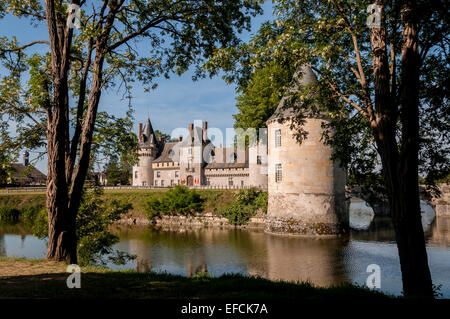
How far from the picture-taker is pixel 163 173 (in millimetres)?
52812

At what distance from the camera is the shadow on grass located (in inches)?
196

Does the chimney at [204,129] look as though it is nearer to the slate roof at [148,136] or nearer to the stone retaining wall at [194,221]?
the slate roof at [148,136]

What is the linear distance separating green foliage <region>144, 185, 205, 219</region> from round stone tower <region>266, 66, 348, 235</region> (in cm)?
890

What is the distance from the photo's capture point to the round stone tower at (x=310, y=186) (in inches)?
822

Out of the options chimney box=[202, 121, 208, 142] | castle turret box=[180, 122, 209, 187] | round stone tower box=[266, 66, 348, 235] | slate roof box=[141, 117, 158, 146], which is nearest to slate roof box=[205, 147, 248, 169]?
castle turret box=[180, 122, 209, 187]

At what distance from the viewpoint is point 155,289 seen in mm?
5480

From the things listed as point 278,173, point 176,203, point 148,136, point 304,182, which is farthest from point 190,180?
point 304,182

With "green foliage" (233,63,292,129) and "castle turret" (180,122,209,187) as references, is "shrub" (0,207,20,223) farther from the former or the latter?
"green foliage" (233,63,292,129)

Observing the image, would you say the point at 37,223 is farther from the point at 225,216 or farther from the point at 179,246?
the point at 225,216

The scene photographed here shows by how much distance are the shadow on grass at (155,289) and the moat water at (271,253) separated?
14.4ft

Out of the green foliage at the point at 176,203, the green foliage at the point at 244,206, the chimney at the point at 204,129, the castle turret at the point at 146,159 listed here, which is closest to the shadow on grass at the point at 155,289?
the green foliage at the point at 244,206

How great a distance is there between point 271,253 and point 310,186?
257 inches

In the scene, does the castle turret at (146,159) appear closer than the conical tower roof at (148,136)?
Yes
